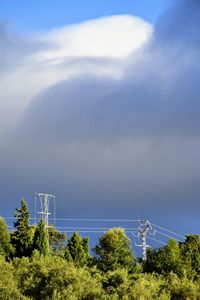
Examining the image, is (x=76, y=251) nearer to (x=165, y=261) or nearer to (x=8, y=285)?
(x=165, y=261)

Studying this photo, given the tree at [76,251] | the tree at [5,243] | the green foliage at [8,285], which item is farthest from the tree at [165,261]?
the green foliage at [8,285]

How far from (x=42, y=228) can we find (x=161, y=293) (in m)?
29.1

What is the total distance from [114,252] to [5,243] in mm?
15092

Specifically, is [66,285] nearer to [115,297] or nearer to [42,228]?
[115,297]

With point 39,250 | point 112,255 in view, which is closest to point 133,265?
point 112,255

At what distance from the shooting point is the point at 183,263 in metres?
90.9

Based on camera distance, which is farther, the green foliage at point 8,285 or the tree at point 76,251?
the tree at point 76,251

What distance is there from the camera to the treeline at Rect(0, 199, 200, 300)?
65875 millimetres

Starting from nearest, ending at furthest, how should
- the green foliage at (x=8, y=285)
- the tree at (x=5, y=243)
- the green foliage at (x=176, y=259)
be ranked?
the green foliage at (x=8, y=285), the green foliage at (x=176, y=259), the tree at (x=5, y=243)

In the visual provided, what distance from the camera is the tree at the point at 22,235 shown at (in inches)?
3821

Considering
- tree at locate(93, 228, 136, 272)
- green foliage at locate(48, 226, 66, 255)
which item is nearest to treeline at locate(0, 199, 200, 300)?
tree at locate(93, 228, 136, 272)

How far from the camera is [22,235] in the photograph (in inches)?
3875

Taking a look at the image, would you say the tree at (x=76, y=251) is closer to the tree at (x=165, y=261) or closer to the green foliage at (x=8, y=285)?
the tree at (x=165, y=261)

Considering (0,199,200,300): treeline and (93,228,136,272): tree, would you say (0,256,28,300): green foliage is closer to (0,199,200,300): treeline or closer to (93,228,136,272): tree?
(0,199,200,300): treeline
